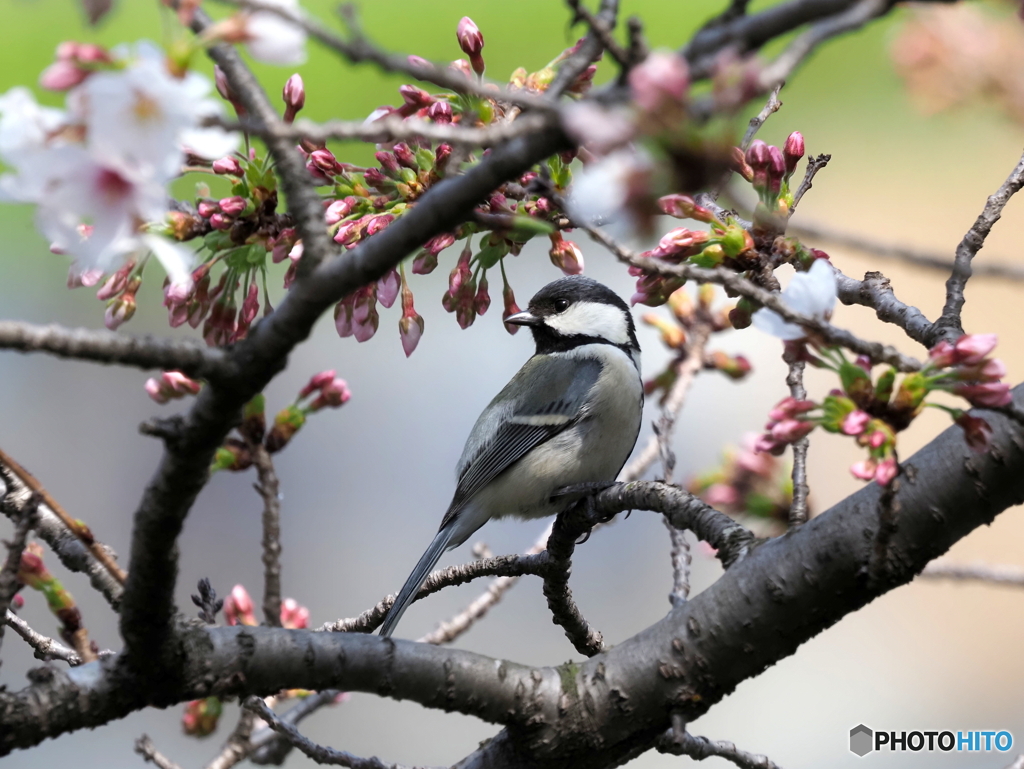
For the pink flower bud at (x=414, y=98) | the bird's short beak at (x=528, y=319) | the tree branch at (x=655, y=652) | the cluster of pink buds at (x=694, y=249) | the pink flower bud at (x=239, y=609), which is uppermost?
the bird's short beak at (x=528, y=319)

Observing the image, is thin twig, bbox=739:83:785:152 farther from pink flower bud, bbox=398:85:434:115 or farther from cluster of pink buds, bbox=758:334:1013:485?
cluster of pink buds, bbox=758:334:1013:485

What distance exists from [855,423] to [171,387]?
109 centimetres

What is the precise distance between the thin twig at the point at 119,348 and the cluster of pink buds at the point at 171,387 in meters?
0.81

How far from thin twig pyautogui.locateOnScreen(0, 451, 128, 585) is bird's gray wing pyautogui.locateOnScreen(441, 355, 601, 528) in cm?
127

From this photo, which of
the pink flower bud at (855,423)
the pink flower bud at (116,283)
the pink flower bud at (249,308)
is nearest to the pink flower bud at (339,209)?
the pink flower bud at (249,308)

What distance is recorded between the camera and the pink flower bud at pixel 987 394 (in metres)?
0.86

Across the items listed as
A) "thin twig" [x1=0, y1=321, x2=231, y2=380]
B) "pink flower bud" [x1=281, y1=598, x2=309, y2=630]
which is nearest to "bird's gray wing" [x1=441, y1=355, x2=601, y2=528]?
"pink flower bud" [x1=281, y1=598, x2=309, y2=630]

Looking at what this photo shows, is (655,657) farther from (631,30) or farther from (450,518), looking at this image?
(450,518)

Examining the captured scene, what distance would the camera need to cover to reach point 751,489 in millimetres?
1753

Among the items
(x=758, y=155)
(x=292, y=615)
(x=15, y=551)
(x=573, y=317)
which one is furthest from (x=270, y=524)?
(x=573, y=317)

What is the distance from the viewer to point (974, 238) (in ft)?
4.09

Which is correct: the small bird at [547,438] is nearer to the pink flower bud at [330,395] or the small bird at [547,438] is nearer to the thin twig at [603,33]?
the pink flower bud at [330,395]

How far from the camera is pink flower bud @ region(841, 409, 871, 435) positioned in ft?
2.89
